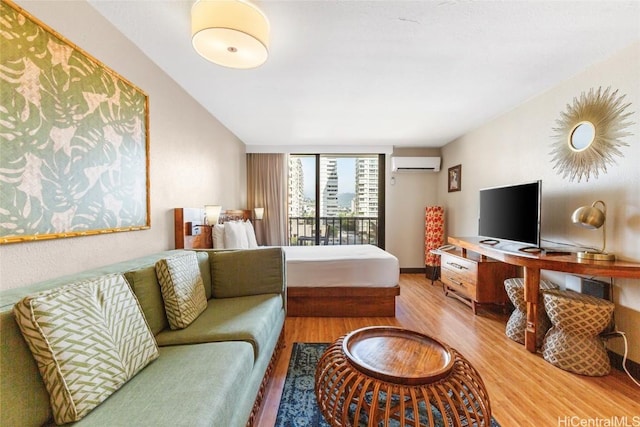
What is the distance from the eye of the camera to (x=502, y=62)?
2039 mm

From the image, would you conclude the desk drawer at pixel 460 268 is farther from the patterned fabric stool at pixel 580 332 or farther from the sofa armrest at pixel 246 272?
the sofa armrest at pixel 246 272

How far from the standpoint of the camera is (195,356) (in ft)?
3.96

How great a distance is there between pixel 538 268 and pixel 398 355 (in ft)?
5.00

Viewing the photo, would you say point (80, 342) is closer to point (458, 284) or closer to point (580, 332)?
Answer: point (580, 332)

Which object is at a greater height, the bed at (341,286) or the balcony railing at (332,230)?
the balcony railing at (332,230)

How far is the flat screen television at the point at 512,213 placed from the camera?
2311mm

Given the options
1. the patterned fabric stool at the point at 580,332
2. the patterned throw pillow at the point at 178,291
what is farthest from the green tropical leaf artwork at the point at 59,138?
the patterned fabric stool at the point at 580,332

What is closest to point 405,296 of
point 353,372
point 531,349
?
point 531,349

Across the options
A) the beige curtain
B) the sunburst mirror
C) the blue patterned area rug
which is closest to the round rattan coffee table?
the blue patterned area rug

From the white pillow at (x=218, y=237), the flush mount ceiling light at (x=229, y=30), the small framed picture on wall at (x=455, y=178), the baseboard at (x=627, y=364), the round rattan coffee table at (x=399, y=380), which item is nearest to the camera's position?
the round rattan coffee table at (x=399, y=380)

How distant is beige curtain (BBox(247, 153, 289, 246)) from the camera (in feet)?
15.8

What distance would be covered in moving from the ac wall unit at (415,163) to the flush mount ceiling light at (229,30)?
3.55 meters

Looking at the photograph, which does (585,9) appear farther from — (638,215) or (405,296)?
(405,296)

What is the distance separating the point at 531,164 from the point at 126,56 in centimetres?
380
